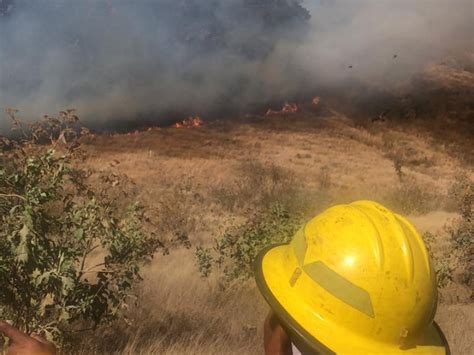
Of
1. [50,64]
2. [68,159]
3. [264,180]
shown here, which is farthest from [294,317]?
[50,64]

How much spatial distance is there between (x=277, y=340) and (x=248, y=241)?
366 centimetres

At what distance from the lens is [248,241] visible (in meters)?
5.69

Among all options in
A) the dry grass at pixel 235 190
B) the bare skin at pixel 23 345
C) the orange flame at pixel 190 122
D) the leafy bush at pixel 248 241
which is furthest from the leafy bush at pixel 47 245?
the orange flame at pixel 190 122

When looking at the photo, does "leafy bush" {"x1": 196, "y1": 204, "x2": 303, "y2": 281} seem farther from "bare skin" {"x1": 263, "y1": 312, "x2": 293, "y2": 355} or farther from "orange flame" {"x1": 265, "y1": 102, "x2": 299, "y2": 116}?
"orange flame" {"x1": 265, "y1": 102, "x2": 299, "y2": 116}

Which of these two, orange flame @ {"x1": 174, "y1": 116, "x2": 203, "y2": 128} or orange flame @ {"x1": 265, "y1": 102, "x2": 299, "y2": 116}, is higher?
orange flame @ {"x1": 174, "y1": 116, "x2": 203, "y2": 128}

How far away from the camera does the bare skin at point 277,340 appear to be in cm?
202

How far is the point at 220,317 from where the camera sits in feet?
15.0

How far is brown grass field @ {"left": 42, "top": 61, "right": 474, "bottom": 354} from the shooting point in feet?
14.1

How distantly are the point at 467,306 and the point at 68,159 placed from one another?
15.1ft

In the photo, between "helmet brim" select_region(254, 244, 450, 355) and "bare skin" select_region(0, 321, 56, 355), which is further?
"helmet brim" select_region(254, 244, 450, 355)

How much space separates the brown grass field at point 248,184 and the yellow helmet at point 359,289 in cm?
163

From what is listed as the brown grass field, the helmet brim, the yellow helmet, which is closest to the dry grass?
the brown grass field

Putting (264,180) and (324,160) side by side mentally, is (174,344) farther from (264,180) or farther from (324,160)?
(324,160)

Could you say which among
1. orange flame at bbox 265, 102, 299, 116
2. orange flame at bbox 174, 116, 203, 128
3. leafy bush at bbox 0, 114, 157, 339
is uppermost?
leafy bush at bbox 0, 114, 157, 339
